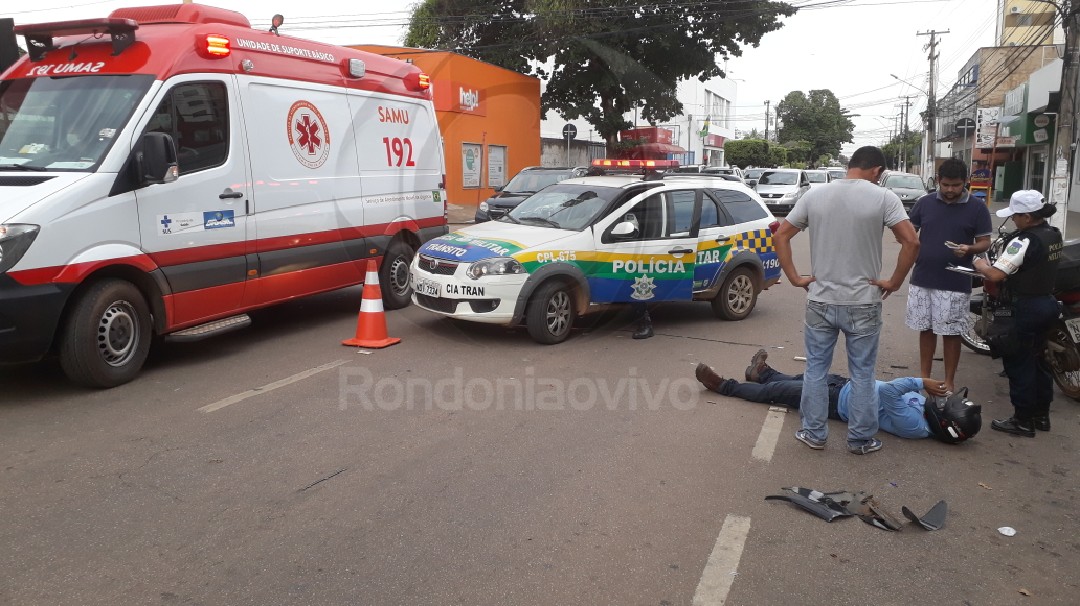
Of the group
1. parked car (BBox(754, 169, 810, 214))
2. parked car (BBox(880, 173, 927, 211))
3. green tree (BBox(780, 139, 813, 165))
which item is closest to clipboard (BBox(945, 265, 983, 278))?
parked car (BBox(754, 169, 810, 214))

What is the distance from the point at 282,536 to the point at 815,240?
3.49 meters

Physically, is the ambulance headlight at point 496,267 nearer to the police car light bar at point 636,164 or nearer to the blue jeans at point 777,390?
the blue jeans at point 777,390

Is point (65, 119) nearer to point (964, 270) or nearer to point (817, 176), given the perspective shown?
point (964, 270)

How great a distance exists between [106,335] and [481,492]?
11.6 ft

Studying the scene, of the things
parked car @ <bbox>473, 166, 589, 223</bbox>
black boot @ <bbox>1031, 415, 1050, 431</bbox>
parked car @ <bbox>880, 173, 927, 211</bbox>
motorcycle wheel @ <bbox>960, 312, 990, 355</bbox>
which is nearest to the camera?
black boot @ <bbox>1031, 415, 1050, 431</bbox>

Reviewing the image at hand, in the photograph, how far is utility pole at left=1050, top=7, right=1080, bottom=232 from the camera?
14.6m

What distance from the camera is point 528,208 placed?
352 inches

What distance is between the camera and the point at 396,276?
9.67 meters

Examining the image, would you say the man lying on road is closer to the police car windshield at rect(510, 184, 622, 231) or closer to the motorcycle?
the motorcycle

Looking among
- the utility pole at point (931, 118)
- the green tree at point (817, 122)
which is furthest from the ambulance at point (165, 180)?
the green tree at point (817, 122)

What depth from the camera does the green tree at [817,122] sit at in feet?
294

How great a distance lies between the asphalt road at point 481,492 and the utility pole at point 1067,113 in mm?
9564

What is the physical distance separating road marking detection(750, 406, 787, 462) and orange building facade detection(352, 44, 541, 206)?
1709 centimetres

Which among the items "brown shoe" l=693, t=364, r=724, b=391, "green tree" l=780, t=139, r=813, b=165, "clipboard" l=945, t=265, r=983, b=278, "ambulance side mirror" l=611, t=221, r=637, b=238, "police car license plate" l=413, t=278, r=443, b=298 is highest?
"green tree" l=780, t=139, r=813, b=165
